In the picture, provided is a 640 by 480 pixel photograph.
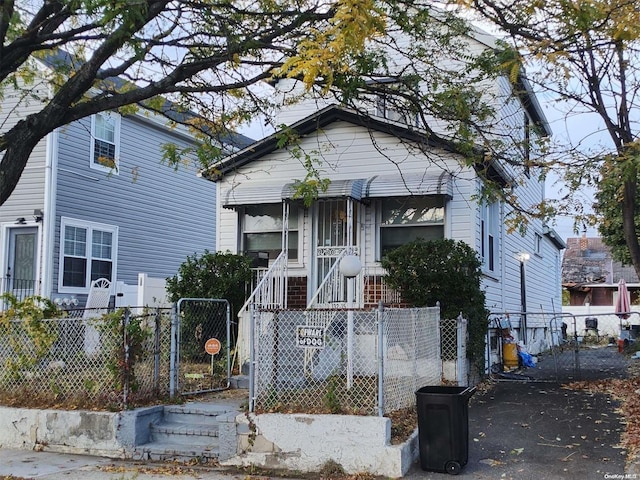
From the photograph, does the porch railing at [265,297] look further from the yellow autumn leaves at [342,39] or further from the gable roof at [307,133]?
the yellow autumn leaves at [342,39]

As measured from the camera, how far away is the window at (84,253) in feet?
53.4

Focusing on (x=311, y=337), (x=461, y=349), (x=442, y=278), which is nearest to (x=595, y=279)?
(x=442, y=278)

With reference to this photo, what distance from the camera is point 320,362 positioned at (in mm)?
8500

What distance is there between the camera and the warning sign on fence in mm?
7680

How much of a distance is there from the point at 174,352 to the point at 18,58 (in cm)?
434

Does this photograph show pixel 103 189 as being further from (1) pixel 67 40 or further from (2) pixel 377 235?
(1) pixel 67 40

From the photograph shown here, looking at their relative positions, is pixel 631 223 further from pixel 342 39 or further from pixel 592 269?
pixel 592 269

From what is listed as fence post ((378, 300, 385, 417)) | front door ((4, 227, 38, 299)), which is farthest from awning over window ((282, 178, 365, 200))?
front door ((4, 227, 38, 299))

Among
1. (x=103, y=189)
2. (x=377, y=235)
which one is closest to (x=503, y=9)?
(x=377, y=235)

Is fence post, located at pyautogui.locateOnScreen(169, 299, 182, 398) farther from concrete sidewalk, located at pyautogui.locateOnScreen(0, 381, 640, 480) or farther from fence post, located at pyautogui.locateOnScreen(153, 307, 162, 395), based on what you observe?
concrete sidewalk, located at pyautogui.locateOnScreen(0, 381, 640, 480)

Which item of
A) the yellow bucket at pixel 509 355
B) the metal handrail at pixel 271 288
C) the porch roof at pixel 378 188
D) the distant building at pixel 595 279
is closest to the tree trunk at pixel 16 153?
the metal handrail at pixel 271 288

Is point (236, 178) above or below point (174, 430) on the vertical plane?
above

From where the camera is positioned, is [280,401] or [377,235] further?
[377,235]

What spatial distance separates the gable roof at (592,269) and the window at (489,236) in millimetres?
20240
